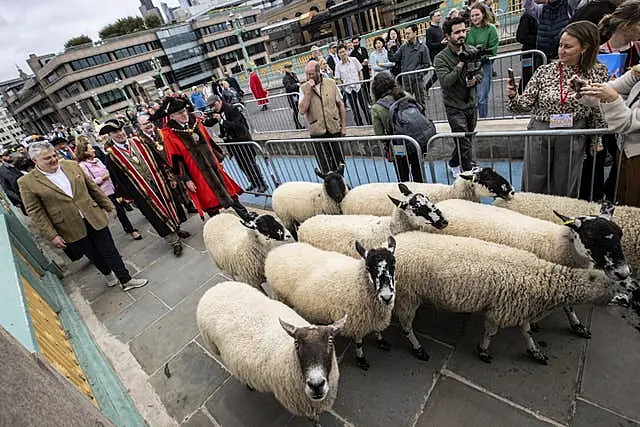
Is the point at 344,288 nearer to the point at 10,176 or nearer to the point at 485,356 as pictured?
the point at 485,356

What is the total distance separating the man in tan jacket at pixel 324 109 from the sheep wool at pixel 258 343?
2799 mm

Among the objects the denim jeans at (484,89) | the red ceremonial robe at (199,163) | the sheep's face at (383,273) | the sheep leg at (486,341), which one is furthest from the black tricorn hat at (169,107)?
the denim jeans at (484,89)

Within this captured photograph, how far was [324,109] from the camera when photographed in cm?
515

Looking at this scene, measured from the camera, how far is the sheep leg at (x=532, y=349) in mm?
2498

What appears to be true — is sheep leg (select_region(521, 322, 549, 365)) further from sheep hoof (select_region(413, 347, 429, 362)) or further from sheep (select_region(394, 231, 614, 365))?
sheep hoof (select_region(413, 347, 429, 362))

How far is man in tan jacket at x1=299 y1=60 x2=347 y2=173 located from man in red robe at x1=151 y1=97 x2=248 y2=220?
1.63m

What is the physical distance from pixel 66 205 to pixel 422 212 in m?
4.48

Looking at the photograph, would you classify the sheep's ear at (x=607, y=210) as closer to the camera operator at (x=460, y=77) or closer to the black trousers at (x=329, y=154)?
the camera operator at (x=460, y=77)

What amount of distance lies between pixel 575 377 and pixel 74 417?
3.09 metres

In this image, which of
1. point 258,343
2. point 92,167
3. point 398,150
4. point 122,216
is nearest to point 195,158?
point 92,167

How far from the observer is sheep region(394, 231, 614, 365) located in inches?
89.0

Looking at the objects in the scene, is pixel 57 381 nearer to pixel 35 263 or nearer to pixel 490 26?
pixel 35 263

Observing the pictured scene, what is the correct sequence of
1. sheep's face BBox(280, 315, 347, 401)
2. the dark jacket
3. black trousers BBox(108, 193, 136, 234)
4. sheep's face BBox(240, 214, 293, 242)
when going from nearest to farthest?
sheep's face BBox(280, 315, 347, 401) < sheep's face BBox(240, 214, 293, 242) < black trousers BBox(108, 193, 136, 234) < the dark jacket

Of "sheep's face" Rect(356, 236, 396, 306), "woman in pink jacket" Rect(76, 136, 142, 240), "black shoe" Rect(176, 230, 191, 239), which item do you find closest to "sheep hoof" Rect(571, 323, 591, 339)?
"sheep's face" Rect(356, 236, 396, 306)
